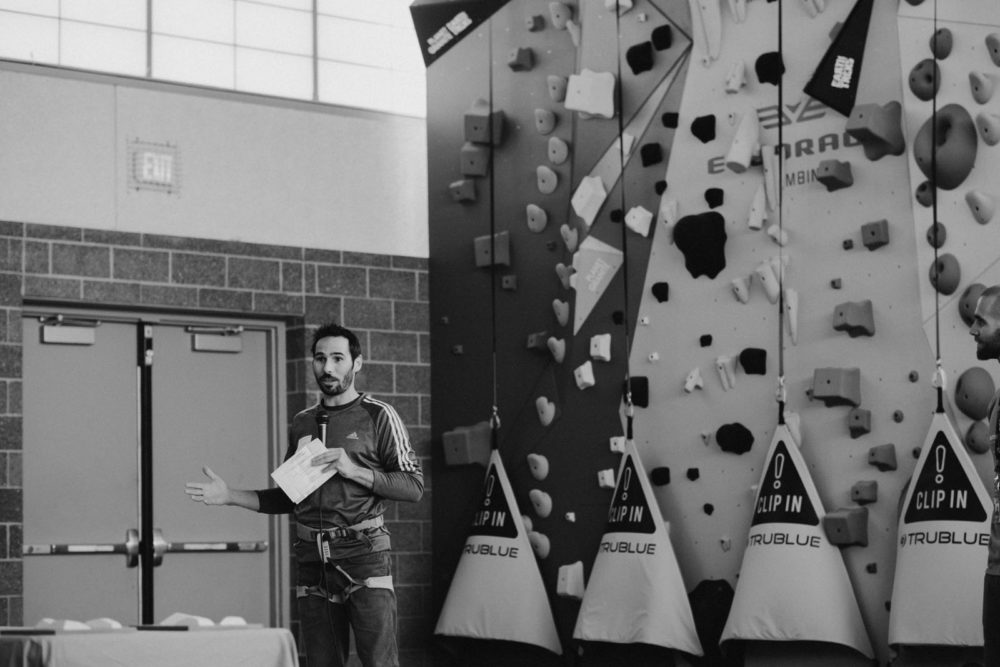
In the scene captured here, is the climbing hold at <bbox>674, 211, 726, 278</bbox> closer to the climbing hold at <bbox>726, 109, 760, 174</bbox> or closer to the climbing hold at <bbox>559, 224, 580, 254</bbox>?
the climbing hold at <bbox>726, 109, 760, 174</bbox>

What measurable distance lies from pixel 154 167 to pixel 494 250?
1.54 m

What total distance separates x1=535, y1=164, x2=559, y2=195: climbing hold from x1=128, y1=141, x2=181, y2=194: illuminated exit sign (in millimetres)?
1592

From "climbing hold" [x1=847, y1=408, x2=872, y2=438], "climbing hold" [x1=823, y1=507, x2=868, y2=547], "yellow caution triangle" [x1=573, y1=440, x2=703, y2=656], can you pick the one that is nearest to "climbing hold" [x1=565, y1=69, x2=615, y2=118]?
"yellow caution triangle" [x1=573, y1=440, x2=703, y2=656]

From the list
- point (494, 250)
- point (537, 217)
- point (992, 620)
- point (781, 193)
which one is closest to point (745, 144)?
point (781, 193)

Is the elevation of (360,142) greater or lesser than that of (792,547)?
greater

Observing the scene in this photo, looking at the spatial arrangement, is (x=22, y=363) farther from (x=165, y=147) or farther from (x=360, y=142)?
(x=360, y=142)

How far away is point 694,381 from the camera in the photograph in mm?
6242

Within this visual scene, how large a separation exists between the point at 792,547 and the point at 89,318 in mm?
3155

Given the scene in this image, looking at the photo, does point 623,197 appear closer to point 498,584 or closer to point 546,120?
point 546,120

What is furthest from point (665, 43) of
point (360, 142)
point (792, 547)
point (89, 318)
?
point (89, 318)

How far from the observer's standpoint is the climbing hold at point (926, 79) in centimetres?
555

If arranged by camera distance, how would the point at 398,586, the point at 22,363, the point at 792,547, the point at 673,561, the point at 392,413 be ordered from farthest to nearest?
the point at 398,586
the point at 22,363
the point at 673,561
the point at 792,547
the point at 392,413

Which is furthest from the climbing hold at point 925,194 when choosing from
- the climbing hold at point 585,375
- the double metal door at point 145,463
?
the double metal door at point 145,463

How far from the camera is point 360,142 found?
7.41 metres
